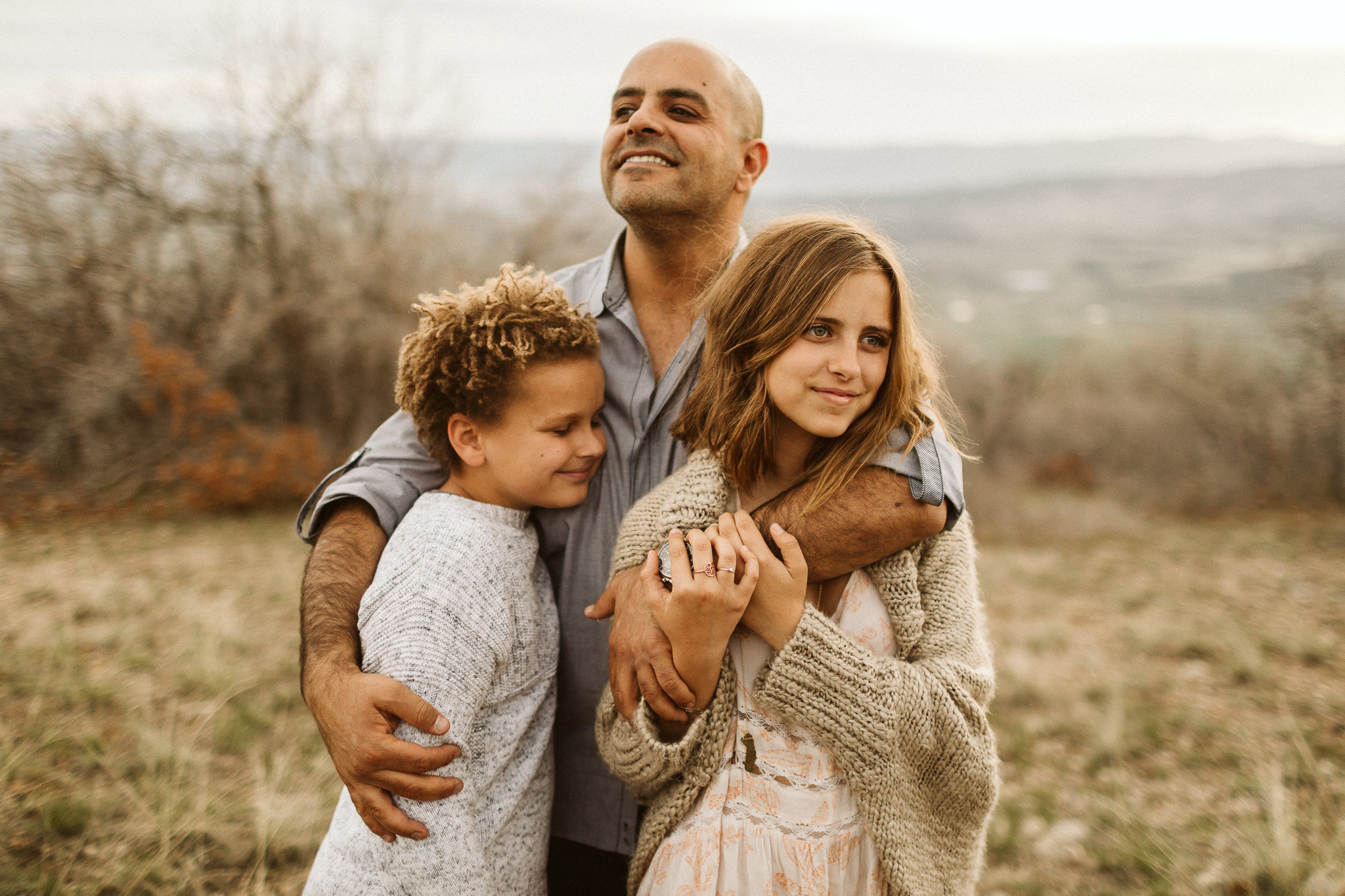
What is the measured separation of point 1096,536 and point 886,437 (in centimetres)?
954

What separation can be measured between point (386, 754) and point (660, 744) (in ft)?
1.72

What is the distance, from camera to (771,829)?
1580mm

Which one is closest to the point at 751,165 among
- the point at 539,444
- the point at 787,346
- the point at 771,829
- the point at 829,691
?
the point at 787,346

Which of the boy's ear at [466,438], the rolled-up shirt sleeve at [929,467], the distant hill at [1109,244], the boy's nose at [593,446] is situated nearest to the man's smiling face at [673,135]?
the distant hill at [1109,244]

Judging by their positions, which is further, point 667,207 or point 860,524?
point 667,207

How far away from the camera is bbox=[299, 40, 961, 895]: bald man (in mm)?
1541

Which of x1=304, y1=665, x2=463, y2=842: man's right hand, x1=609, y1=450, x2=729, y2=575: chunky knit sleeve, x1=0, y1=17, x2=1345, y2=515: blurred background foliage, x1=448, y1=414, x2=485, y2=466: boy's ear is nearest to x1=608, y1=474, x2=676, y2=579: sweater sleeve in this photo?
x1=609, y1=450, x2=729, y2=575: chunky knit sleeve

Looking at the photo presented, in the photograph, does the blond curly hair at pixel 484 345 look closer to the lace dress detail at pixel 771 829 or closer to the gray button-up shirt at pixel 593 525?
the gray button-up shirt at pixel 593 525

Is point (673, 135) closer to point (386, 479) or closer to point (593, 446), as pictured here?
point (593, 446)

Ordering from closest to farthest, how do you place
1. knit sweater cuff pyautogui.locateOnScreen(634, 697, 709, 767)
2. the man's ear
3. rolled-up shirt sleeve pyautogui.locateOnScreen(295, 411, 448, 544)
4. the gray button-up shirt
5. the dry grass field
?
knit sweater cuff pyautogui.locateOnScreen(634, 697, 709, 767)
rolled-up shirt sleeve pyautogui.locateOnScreen(295, 411, 448, 544)
the gray button-up shirt
the man's ear
the dry grass field

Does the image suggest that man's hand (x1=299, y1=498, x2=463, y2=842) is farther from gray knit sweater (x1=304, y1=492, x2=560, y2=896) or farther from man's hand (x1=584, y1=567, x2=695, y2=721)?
man's hand (x1=584, y1=567, x2=695, y2=721)

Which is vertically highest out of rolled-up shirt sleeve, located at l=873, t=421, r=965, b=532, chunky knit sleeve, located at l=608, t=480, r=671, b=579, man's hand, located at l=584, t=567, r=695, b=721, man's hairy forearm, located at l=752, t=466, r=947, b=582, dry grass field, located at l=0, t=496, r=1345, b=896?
rolled-up shirt sleeve, located at l=873, t=421, r=965, b=532

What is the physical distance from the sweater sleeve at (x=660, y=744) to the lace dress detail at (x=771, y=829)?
6 centimetres

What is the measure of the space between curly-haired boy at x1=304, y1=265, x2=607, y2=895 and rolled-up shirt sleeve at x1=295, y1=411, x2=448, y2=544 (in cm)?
8
